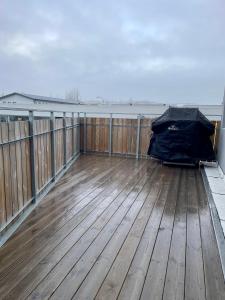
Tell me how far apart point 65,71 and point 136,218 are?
1358cm

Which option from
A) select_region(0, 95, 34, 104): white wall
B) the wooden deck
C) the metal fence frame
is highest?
select_region(0, 95, 34, 104): white wall

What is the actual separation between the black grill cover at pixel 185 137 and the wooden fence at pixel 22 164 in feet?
9.21

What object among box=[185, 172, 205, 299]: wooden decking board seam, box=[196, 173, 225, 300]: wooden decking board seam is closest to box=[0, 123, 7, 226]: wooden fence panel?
box=[185, 172, 205, 299]: wooden decking board seam

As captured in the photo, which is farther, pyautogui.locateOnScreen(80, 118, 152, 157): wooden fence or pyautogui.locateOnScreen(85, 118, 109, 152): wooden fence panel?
pyautogui.locateOnScreen(85, 118, 109, 152): wooden fence panel

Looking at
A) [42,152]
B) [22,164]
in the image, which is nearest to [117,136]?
[42,152]

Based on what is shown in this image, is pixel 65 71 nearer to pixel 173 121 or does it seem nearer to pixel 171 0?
pixel 171 0

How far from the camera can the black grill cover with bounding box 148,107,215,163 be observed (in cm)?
545

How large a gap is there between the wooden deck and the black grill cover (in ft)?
5.84

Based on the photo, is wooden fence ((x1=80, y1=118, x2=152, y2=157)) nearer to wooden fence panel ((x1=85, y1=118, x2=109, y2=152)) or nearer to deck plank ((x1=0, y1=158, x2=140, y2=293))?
wooden fence panel ((x1=85, y1=118, x2=109, y2=152))

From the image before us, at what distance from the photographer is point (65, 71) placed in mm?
14508

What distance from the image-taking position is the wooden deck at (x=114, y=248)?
5.44 feet

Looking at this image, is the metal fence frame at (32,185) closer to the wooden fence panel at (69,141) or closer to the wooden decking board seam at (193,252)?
the wooden fence panel at (69,141)

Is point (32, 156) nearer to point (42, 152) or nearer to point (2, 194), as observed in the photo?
point (42, 152)

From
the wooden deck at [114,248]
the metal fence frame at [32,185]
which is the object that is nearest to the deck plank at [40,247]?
the wooden deck at [114,248]
